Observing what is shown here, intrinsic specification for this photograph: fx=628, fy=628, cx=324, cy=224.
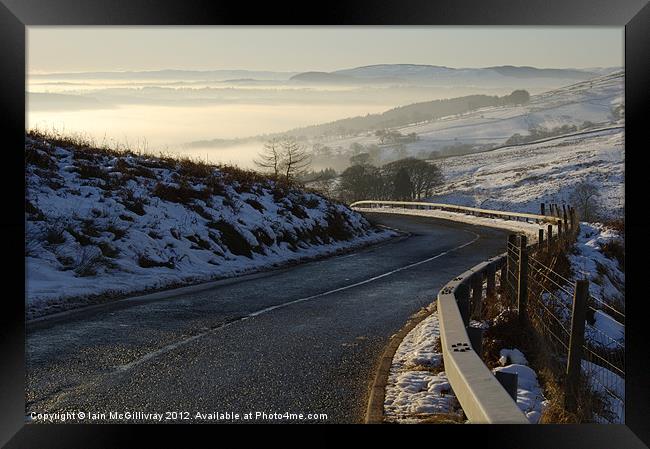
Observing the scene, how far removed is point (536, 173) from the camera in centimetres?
5847

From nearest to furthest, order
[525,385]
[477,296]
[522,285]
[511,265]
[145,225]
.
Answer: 1. [525,385]
2. [522,285]
3. [477,296]
4. [511,265]
5. [145,225]

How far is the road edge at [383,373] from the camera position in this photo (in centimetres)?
525

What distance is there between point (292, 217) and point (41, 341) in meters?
13.9

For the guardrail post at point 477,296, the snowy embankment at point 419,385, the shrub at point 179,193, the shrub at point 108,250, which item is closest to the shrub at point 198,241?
the shrub at point 179,193

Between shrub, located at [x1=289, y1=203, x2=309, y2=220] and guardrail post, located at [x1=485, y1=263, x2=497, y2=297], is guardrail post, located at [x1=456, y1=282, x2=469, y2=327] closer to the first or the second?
guardrail post, located at [x1=485, y1=263, x2=497, y2=297]

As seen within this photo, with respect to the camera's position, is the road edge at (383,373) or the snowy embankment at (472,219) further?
the snowy embankment at (472,219)

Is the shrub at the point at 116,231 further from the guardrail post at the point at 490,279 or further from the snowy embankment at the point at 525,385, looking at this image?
the snowy embankment at the point at 525,385

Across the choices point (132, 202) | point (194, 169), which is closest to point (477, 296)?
point (132, 202)

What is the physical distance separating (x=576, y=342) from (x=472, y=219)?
31.8 metres

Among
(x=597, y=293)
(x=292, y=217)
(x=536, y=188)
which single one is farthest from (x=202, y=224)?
(x=536, y=188)

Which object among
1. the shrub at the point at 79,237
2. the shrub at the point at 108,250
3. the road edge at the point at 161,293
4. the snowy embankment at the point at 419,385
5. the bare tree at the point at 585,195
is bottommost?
the snowy embankment at the point at 419,385

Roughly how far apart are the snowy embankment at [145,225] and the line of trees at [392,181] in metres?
17.2

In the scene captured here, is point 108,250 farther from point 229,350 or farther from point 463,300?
point 463,300

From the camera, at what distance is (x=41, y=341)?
7.52 m
